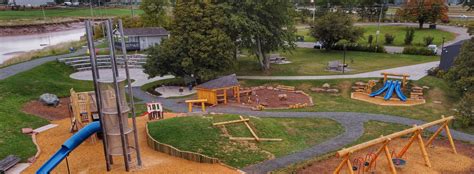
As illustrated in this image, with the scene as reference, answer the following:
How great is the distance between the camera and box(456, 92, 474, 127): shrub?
2223 cm

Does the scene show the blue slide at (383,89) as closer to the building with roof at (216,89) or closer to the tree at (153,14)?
the building with roof at (216,89)

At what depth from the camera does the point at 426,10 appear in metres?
65.6

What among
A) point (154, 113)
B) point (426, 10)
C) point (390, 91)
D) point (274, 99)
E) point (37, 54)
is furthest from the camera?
point (426, 10)

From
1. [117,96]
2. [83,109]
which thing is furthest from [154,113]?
[117,96]

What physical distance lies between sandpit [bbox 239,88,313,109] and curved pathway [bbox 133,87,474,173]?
198 cm

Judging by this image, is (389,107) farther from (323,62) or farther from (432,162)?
(323,62)

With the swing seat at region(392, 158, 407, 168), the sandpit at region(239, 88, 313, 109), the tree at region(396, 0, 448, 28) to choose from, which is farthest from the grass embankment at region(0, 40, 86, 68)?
the tree at region(396, 0, 448, 28)

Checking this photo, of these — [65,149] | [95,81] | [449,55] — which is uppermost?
[95,81]

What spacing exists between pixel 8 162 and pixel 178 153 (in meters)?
7.78

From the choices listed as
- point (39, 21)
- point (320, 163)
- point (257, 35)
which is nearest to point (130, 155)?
point (320, 163)

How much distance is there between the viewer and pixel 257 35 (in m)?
37.5

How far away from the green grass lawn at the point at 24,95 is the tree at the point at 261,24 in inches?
594

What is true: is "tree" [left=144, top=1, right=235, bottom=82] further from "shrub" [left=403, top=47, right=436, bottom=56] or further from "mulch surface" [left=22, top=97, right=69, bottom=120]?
"shrub" [left=403, top=47, right=436, bottom=56]

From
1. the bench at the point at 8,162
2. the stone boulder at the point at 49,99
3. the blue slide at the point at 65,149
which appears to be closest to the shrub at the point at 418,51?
the stone boulder at the point at 49,99
